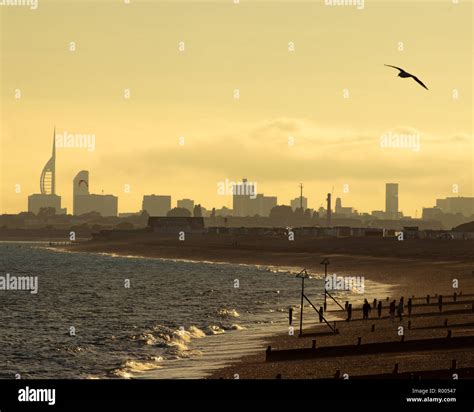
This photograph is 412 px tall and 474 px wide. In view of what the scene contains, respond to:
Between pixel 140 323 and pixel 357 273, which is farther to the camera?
pixel 357 273

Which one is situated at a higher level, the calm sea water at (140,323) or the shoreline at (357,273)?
the shoreline at (357,273)

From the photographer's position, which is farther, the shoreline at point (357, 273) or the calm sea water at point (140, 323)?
the calm sea water at point (140, 323)

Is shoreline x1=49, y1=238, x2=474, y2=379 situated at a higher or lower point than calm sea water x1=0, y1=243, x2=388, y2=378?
higher

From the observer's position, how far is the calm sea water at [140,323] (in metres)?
44.7

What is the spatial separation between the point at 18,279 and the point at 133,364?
95.7 m

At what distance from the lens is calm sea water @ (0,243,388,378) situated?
44.7 metres

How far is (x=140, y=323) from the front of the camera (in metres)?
65.1

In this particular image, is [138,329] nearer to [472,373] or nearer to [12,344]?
[12,344]

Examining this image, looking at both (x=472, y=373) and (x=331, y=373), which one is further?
(x=331, y=373)

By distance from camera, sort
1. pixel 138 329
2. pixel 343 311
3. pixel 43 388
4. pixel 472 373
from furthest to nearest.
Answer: pixel 343 311, pixel 138 329, pixel 472 373, pixel 43 388

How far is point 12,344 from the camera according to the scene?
55.3 meters

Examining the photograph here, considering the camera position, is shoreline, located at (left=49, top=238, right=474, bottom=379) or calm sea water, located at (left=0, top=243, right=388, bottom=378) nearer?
shoreline, located at (left=49, top=238, right=474, bottom=379)

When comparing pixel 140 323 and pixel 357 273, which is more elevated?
pixel 357 273

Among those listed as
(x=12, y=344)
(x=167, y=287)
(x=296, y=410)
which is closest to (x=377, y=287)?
(x=167, y=287)
